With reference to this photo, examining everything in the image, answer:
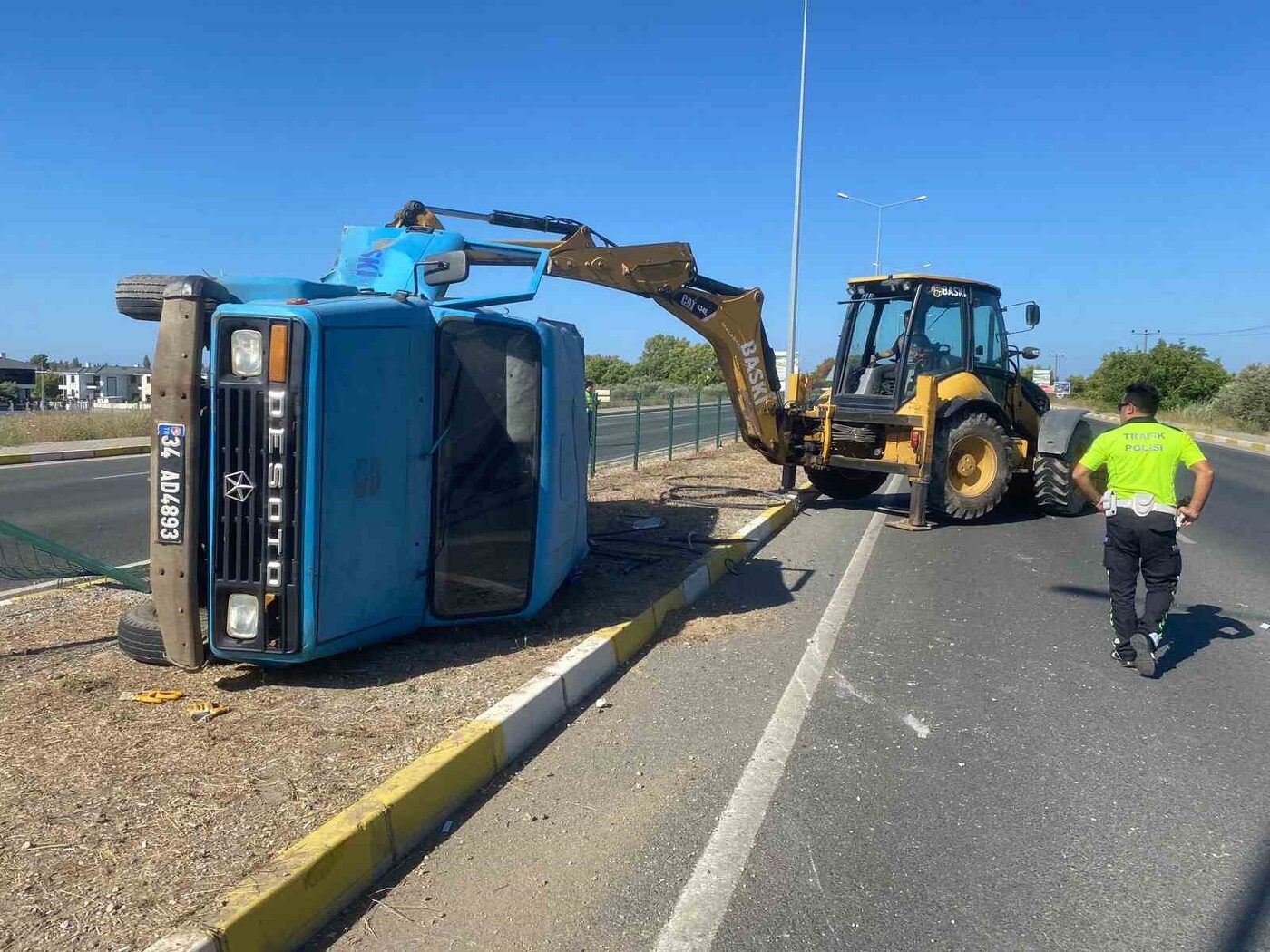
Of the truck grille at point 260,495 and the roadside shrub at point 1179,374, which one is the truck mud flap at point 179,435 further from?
the roadside shrub at point 1179,374

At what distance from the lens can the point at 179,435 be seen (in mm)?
4328

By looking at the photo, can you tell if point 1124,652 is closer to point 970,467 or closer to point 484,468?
point 484,468

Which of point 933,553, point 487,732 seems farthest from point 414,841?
point 933,553

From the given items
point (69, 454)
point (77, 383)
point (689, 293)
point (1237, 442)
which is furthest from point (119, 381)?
point (689, 293)

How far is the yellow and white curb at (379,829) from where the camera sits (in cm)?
263

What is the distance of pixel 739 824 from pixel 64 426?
24696mm

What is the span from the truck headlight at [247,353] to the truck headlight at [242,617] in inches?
42.0

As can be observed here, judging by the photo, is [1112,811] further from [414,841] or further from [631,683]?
[414,841]

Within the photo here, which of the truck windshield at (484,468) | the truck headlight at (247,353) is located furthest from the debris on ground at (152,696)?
the truck headlight at (247,353)

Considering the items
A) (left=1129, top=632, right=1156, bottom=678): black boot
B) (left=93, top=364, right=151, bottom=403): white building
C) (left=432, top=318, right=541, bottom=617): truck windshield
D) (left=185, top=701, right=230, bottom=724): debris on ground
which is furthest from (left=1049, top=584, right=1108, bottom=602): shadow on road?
(left=93, top=364, right=151, bottom=403): white building

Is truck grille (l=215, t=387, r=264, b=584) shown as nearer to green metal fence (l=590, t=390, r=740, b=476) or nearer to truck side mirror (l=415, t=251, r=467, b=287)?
truck side mirror (l=415, t=251, r=467, b=287)

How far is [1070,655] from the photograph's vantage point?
5.94 metres

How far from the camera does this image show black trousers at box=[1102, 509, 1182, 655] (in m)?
5.52

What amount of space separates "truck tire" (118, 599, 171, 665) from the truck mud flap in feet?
1.47
